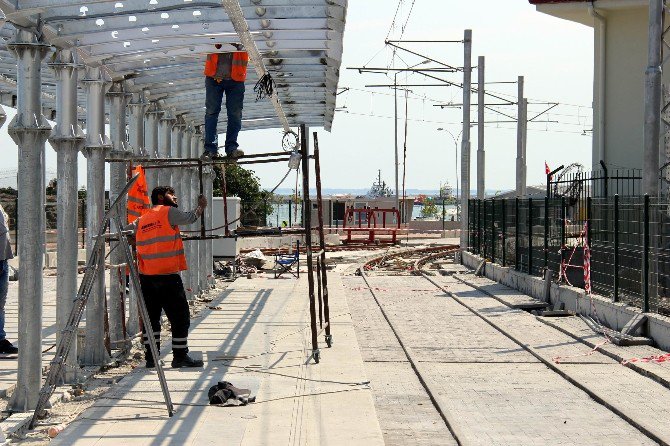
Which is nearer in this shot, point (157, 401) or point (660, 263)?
point (157, 401)

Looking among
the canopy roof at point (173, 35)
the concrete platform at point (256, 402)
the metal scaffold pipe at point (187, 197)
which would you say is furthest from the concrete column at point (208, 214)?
the canopy roof at point (173, 35)

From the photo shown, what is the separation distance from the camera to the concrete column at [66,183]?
11141 mm

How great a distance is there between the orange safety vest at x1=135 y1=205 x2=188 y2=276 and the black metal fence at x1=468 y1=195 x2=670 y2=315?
704 cm

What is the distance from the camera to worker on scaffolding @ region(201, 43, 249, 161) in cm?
1352

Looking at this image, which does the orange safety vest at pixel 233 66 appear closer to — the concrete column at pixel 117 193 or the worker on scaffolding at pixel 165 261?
the concrete column at pixel 117 193

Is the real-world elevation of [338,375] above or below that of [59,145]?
below

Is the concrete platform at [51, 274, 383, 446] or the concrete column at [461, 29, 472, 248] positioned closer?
the concrete platform at [51, 274, 383, 446]

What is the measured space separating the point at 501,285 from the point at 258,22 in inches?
675

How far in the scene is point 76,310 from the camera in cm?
969

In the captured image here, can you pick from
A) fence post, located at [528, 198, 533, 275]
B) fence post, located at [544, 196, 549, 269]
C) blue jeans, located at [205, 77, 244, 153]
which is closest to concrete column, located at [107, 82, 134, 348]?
blue jeans, located at [205, 77, 244, 153]

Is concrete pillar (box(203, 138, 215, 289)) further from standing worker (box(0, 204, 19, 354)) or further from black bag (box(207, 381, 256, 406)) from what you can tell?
black bag (box(207, 381, 256, 406))

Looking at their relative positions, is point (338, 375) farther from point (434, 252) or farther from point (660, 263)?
point (434, 252)

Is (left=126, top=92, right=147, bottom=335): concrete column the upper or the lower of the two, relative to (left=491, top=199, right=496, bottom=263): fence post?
upper

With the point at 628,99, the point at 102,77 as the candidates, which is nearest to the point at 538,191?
the point at 628,99
